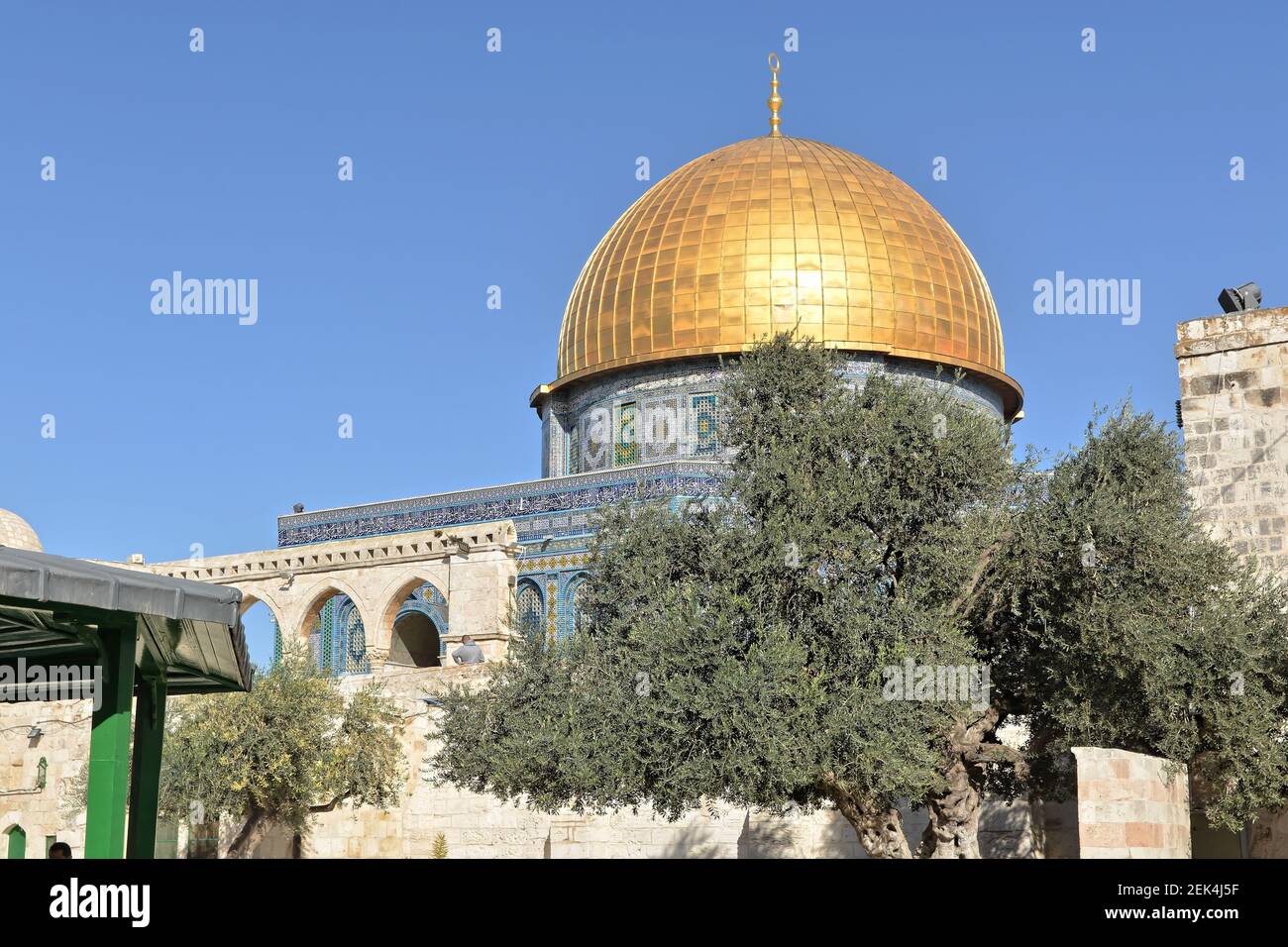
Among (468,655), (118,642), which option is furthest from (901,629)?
(468,655)

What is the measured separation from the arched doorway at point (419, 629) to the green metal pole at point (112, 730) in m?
20.0

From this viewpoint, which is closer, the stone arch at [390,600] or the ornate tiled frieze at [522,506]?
the ornate tiled frieze at [522,506]

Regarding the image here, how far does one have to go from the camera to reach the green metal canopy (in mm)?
5965

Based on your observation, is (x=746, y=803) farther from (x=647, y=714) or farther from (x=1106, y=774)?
(x=1106, y=774)

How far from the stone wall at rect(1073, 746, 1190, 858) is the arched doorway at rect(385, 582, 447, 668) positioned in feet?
55.0

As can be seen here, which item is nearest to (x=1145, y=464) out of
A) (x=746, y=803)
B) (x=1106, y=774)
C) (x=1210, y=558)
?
(x=1210, y=558)

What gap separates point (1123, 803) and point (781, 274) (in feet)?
59.9

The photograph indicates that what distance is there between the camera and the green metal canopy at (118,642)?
5.96m

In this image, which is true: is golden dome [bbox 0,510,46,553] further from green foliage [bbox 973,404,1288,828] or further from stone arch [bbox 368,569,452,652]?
green foliage [bbox 973,404,1288,828]

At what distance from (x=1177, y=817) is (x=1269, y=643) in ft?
4.77

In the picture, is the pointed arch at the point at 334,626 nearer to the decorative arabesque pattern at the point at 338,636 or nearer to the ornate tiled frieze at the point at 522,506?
the decorative arabesque pattern at the point at 338,636

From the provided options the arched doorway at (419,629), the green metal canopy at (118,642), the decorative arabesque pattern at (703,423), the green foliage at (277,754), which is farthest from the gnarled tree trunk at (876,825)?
the decorative arabesque pattern at (703,423)

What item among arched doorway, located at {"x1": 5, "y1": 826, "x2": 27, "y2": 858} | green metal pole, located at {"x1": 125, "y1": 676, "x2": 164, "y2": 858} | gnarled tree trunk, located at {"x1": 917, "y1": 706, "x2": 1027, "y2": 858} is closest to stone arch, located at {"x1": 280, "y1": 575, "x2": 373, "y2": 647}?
arched doorway, located at {"x1": 5, "y1": 826, "x2": 27, "y2": 858}

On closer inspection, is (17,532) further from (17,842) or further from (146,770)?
(146,770)
